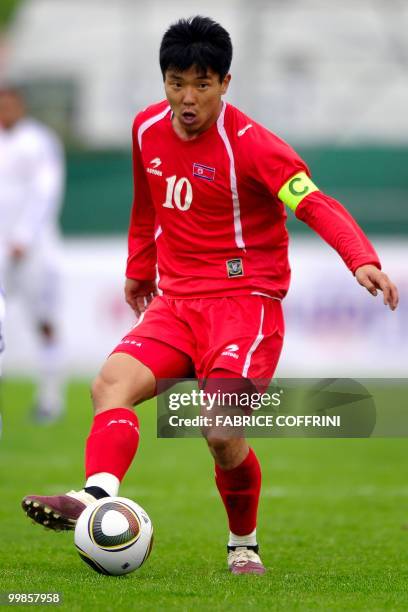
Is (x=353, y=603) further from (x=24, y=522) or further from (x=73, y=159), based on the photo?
(x=73, y=159)

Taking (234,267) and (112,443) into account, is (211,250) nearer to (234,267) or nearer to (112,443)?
(234,267)

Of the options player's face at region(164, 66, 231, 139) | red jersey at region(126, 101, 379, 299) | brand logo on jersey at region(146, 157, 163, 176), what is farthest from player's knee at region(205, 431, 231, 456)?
player's face at region(164, 66, 231, 139)

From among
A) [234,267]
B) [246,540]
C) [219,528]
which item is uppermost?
[234,267]

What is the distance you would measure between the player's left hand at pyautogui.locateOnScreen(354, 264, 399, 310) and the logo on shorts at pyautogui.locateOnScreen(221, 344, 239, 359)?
679 mm

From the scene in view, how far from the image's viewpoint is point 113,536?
4418mm

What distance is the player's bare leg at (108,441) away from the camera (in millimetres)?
4434

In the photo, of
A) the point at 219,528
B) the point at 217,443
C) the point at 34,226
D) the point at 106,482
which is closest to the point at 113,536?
the point at 106,482

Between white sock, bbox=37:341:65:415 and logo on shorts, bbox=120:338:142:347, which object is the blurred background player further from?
logo on shorts, bbox=120:338:142:347

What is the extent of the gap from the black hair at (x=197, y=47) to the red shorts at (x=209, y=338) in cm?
94

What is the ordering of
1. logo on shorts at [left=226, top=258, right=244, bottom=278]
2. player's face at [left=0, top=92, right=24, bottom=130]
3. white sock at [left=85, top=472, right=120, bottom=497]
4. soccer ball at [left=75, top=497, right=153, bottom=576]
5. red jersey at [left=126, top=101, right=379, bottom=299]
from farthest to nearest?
player's face at [left=0, top=92, right=24, bottom=130] → logo on shorts at [left=226, top=258, right=244, bottom=278] → red jersey at [left=126, top=101, right=379, bottom=299] → white sock at [left=85, top=472, right=120, bottom=497] → soccer ball at [left=75, top=497, right=153, bottom=576]

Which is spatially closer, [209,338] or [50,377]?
[209,338]

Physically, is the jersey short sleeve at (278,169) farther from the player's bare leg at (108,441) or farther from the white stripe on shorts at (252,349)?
the player's bare leg at (108,441)

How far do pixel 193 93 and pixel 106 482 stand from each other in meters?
1.55

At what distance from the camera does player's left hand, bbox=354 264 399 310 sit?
4309mm
